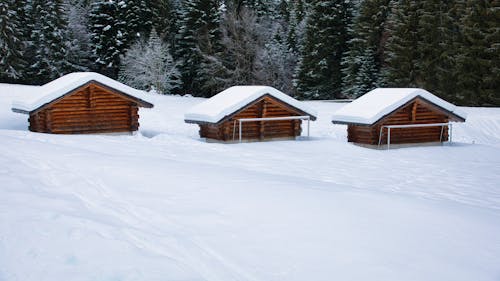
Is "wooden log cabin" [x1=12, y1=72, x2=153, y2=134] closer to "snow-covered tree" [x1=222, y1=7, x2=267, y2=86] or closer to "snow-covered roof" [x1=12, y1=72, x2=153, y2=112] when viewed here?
"snow-covered roof" [x1=12, y1=72, x2=153, y2=112]

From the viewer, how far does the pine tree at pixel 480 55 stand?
40.7 m

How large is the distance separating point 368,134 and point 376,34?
26.0 m

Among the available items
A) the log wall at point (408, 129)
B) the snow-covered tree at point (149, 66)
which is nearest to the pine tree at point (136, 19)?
the snow-covered tree at point (149, 66)

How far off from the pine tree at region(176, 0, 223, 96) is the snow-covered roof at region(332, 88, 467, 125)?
2309 centimetres

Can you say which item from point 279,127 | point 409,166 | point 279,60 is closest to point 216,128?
point 279,127

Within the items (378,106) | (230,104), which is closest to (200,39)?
(230,104)

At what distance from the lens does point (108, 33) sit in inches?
1925

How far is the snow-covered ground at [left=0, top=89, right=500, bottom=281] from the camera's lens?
6.38 metres

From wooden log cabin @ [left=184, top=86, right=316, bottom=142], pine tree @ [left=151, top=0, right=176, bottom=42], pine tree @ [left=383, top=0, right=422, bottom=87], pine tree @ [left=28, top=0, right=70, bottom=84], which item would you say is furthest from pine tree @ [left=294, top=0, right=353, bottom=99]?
wooden log cabin @ [left=184, top=86, right=316, bottom=142]

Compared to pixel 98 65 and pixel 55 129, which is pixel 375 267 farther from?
pixel 98 65

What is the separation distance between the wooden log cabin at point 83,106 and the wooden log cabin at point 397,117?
383 inches

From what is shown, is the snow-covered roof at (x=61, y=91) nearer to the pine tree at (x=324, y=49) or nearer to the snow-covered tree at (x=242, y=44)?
the snow-covered tree at (x=242, y=44)

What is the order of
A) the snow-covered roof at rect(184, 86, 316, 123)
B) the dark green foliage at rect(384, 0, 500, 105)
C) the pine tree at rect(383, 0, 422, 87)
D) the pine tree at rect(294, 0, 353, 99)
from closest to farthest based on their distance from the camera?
the snow-covered roof at rect(184, 86, 316, 123) → the dark green foliage at rect(384, 0, 500, 105) → the pine tree at rect(383, 0, 422, 87) → the pine tree at rect(294, 0, 353, 99)

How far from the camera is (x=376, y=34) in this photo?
49219mm
